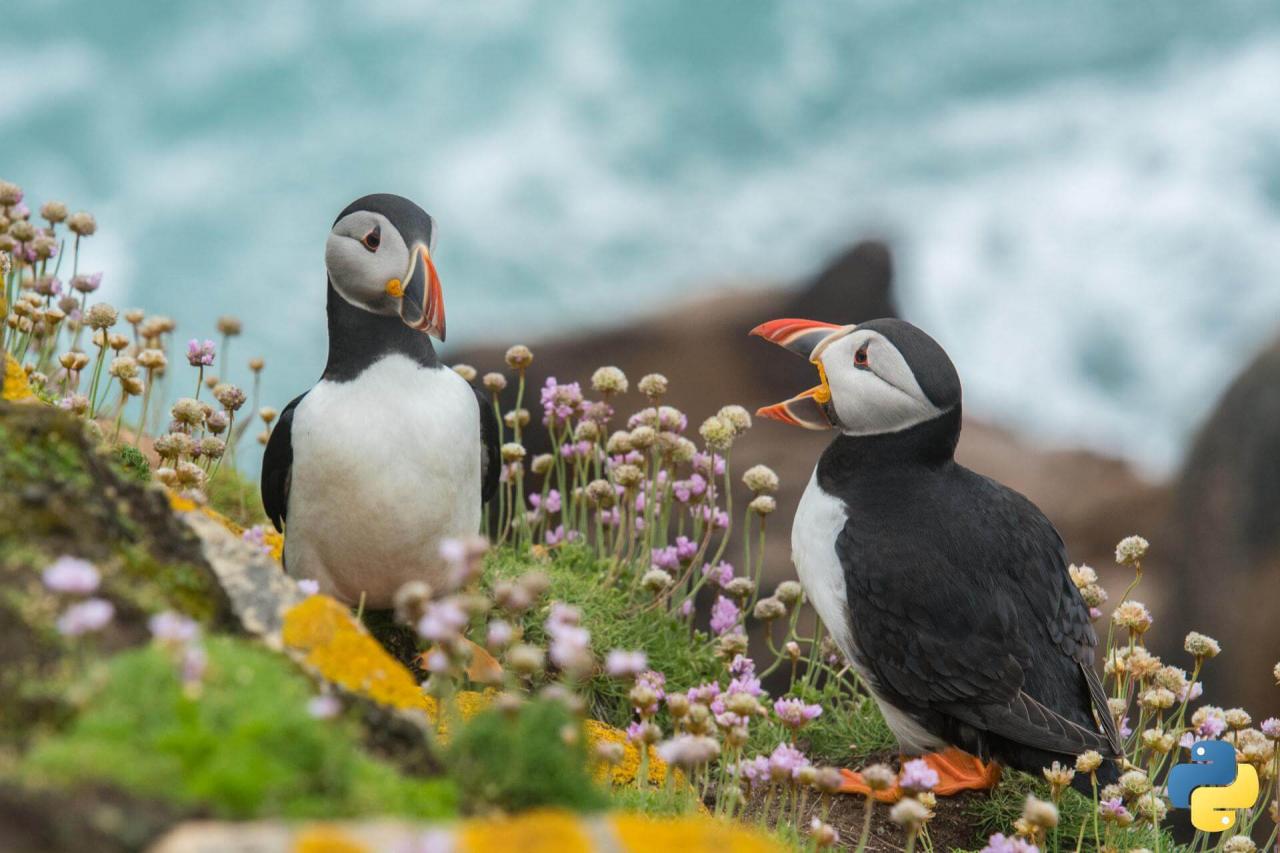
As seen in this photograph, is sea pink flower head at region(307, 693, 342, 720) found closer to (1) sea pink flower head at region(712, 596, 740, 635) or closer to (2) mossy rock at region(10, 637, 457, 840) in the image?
(2) mossy rock at region(10, 637, 457, 840)

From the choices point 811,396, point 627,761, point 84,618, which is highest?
point 811,396

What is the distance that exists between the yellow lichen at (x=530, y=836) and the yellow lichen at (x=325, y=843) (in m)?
0.13

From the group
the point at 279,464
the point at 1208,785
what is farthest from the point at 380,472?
the point at 1208,785

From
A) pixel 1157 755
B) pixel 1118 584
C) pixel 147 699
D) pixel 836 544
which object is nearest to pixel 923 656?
pixel 836 544

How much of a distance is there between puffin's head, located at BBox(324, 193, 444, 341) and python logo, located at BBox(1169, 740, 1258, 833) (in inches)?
101

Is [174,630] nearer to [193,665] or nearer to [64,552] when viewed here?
[193,665]

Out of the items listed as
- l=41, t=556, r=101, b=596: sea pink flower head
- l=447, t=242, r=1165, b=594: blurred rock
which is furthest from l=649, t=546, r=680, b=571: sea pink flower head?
l=447, t=242, r=1165, b=594: blurred rock

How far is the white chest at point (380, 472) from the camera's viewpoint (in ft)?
13.6

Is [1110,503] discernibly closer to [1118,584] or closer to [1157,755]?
[1118,584]

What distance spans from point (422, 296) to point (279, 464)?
2.47 ft

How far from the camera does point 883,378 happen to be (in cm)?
443

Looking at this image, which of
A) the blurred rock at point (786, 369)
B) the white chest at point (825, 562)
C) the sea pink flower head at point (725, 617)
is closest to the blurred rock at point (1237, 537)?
the blurred rock at point (786, 369)

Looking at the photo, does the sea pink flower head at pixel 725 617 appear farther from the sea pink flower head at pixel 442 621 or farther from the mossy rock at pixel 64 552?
the sea pink flower head at pixel 442 621

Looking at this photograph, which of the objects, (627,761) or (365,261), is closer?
(365,261)
